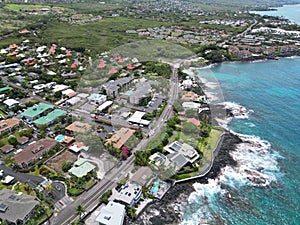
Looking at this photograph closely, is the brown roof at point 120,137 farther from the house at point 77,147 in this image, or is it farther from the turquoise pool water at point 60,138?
the turquoise pool water at point 60,138

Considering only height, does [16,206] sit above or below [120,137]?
below

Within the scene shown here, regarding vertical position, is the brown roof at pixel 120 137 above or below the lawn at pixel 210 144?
above

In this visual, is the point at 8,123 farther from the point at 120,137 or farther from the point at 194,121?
the point at 194,121

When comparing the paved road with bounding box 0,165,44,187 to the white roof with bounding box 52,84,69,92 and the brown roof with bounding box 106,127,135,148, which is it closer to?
the brown roof with bounding box 106,127,135,148

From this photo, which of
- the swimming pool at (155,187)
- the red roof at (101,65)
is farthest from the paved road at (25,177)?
the red roof at (101,65)

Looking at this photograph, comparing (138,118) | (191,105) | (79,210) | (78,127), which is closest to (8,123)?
(78,127)

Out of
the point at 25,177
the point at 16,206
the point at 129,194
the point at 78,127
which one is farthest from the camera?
the point at 78,127

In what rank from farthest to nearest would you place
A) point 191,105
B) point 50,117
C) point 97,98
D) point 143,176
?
point 97,98, point 191,105, point 50,117, point 143,176
